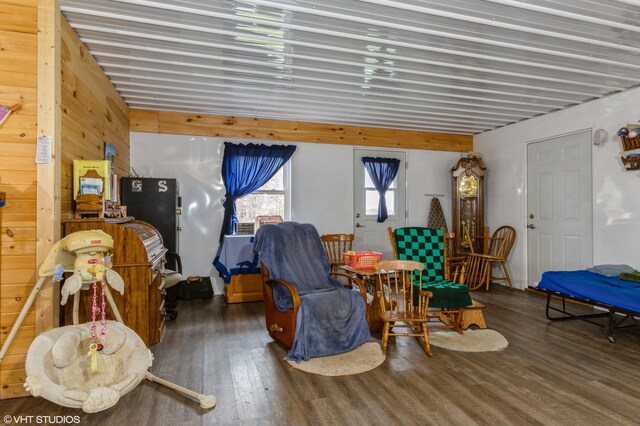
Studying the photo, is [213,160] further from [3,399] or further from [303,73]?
[3,399]

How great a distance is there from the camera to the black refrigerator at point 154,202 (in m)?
4.26

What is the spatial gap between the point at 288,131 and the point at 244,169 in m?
0.94

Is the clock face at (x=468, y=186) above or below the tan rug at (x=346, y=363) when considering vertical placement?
above

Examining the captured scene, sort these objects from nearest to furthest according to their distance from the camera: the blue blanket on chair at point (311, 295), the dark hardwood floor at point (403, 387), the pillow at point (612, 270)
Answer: the dark hardwood floor at point (403, 387) < the blue blanket on chair at point (311, 295) < the pillow at point (612, 270)

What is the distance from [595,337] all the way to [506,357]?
1.20 m

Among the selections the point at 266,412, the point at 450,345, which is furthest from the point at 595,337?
the point at 266,412

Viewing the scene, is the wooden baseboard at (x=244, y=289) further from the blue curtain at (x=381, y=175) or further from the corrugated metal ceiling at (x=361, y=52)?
the blue curtain at (x=381, y=175)

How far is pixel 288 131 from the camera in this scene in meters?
5.76

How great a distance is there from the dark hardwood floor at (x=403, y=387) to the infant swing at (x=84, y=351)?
24 centimetres

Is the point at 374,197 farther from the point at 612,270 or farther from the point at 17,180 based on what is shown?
the point at 17,180

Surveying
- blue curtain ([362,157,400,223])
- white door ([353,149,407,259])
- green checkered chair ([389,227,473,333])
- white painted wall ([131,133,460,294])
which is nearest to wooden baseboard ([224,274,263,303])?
white painted wall ([131,133,460,294])

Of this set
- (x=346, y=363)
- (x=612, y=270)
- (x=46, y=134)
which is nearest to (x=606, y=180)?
(x=612, y=270)

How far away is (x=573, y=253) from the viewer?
4.95m

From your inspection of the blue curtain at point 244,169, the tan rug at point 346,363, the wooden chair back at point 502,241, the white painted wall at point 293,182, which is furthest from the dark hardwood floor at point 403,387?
the wooden chair back at point 502,241
